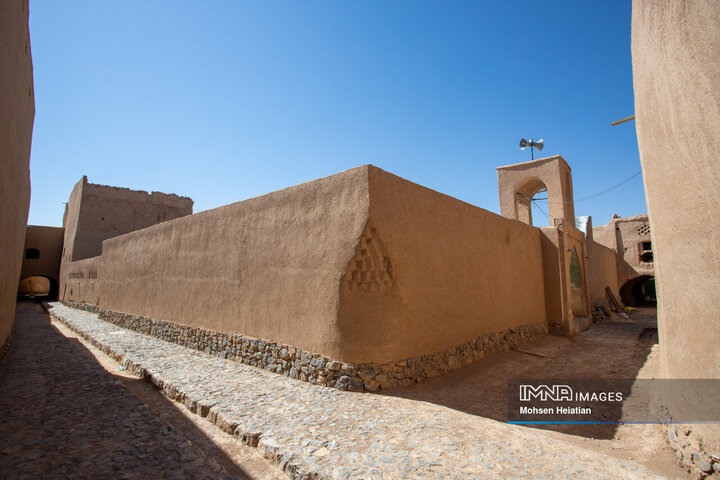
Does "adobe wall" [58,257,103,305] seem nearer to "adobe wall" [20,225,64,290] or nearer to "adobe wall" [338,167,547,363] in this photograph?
"adobe wall" [20,225,64,290]

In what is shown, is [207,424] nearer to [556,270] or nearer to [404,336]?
[404,336]

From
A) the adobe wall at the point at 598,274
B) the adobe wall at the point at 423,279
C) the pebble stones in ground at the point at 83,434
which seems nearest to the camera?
the pebble stones in ground at the point at 83,434

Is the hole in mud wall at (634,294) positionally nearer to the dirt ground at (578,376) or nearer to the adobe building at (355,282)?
the dirt ground at (578,376)

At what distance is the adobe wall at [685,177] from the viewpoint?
2658mm

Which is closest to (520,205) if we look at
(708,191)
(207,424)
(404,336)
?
(404,336)

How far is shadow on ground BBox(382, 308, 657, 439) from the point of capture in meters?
4.98

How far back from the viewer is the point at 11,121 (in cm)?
561

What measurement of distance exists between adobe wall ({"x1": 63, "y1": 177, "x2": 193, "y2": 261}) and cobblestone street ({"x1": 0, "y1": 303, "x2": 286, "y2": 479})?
707 inches

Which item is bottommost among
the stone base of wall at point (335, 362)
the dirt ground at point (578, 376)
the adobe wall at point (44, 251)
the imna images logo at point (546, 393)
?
the imna images logo at point (546, 393)

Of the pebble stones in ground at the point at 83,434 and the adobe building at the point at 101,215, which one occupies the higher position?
the adobe building at the point at 101,215

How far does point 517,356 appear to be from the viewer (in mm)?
7973

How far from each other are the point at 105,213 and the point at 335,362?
22606mm

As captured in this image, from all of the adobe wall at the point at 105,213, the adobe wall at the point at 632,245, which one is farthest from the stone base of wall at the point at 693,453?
the adobe wall at the point at 105,213

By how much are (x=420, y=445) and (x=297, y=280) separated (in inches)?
136
